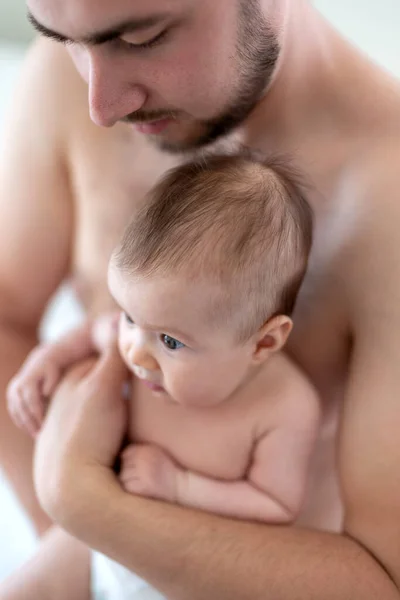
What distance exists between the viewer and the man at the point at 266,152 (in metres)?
0.64

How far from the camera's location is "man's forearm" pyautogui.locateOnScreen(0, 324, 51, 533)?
0.97m

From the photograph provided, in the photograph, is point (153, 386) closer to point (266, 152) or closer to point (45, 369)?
point (45, 369)

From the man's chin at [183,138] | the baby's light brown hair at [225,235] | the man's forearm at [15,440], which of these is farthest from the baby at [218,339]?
the man's forearm at [15,440]

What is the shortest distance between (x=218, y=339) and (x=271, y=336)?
2.7 inches

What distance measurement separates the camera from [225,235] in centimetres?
60

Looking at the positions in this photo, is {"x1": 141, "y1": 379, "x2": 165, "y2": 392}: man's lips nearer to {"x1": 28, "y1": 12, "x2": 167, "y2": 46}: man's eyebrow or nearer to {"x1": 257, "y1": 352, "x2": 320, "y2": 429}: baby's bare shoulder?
{"x1": 257, "y1": 352, "x2": 320, "y2": 429}: baby's bare shoulder

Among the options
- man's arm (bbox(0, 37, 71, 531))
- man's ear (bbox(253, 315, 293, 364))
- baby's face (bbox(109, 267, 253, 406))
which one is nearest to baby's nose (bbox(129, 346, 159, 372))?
baby's face (bbox(109, 267, 253, 406))

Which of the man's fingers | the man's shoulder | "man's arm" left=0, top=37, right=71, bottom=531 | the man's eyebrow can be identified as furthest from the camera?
"man's arm" left=0, top=37, right=71, bottom=531

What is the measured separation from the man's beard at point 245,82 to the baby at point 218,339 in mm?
97

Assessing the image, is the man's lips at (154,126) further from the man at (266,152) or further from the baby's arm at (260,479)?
the baby's arm at (260,479)

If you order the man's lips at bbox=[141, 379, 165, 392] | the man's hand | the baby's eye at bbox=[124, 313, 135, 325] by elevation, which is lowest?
the man's hand

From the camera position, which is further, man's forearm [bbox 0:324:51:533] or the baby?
man's forearm [bbox 0:324:51:533]

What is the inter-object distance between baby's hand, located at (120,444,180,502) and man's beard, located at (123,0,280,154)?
0.36 metres

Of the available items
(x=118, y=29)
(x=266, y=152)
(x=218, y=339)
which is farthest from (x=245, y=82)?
(x=218, y=339)
